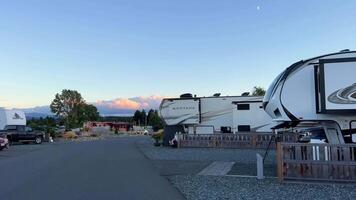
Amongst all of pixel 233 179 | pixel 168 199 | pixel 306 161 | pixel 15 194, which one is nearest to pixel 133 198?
pixel 168 199

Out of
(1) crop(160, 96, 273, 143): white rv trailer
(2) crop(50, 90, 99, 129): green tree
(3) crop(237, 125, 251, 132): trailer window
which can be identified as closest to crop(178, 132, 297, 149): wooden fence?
(1) crop(160, 96, 273, 143): white rv trailer

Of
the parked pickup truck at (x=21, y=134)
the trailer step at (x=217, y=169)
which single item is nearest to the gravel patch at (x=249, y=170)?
the trailer step at (x=217, y=169)

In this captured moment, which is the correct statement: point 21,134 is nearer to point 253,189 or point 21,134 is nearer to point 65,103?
point 253,189

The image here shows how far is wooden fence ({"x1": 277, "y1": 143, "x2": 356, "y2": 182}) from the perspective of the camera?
11133 mm

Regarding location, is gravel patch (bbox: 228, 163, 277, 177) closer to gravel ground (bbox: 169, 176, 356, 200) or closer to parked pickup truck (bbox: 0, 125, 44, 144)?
gravel ground (bbox: 169, 176, 356, 200)

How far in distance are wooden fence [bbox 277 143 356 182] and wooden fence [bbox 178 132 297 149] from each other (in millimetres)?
14252

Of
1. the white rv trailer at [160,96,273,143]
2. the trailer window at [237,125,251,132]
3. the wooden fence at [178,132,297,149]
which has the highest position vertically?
the white rv trailer at [160,96,273,143]

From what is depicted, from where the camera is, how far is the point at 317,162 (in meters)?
11.3

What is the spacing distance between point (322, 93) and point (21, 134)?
3342cm

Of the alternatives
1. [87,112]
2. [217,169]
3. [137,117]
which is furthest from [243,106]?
[137,117]

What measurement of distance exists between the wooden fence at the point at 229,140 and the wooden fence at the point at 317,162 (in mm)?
14252

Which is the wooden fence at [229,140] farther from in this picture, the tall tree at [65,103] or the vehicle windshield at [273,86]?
the tall tree at [65,103]

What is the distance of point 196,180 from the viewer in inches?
482

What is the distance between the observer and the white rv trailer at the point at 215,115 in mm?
29281
